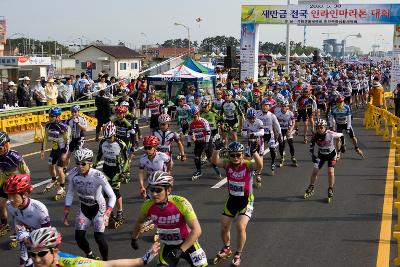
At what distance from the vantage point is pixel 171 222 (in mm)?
5773

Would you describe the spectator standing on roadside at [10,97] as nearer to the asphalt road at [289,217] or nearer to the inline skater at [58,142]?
the asphalt road at [289,217]

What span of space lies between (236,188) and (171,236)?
2279 mm

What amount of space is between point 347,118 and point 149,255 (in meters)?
12.5

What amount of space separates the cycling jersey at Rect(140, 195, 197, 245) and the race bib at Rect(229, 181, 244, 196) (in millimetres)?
2159

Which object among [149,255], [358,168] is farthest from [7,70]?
[149,255]

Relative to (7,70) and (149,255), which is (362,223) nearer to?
(149,255)

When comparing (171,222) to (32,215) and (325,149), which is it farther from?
(325,149)

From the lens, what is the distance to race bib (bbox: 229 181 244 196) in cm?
786

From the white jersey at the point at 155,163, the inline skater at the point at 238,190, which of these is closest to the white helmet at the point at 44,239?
the inline skater at the point at 238,190

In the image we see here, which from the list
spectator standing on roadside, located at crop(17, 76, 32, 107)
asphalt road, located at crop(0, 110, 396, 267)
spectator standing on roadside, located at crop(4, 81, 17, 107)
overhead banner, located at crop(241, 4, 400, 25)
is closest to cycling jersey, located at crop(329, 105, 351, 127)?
asphalt road, located at crop(0, 110, 396, 267)

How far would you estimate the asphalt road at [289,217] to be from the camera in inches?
329

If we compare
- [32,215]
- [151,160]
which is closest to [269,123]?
[151,160]

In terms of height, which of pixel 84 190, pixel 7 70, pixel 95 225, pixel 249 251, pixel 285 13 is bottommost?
pixel 249 251

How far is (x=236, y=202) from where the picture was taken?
793cm
